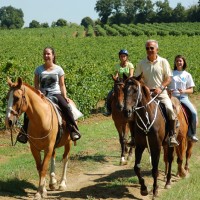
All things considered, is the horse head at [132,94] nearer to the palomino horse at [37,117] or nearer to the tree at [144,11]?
the palomino horse at [37,117]

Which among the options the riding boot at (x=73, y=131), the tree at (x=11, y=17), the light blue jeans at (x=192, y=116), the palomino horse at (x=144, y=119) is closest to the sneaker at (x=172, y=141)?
the palomino horse at (x=144, y=119)

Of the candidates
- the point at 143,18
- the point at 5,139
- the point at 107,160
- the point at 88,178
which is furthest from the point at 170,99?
the point at 143,18

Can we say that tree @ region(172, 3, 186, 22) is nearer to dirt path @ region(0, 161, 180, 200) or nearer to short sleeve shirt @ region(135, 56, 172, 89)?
dirt path @ region(0, 161, 180, 200)

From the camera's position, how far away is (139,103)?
7523 mm

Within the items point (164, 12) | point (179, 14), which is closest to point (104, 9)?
point (164, 12)

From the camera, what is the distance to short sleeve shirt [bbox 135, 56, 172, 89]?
8008mm

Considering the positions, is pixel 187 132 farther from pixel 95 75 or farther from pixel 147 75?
pixel 95 75

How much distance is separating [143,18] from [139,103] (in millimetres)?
128367

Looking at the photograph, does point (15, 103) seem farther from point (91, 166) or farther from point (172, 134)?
point (91, 166)

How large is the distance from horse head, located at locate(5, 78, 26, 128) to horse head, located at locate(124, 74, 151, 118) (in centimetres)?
171

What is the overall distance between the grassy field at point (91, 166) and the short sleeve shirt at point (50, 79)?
195 cm

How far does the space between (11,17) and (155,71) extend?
176 metres

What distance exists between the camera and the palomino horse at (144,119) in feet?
24.0

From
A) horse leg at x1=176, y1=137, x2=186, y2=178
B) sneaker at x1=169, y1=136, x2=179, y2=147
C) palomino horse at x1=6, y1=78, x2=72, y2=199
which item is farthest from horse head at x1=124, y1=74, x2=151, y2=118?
horse leg at x1=176, y1=137, x2=186, y2=178
